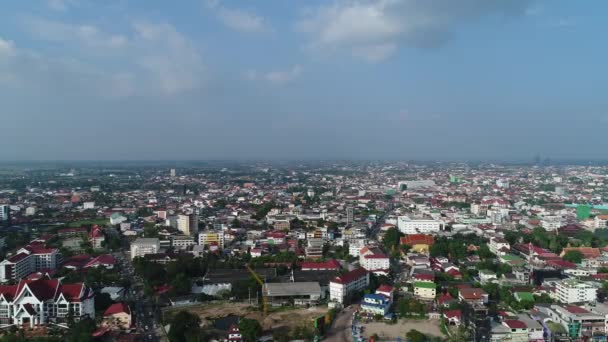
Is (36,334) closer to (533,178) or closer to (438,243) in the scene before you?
(438,243)

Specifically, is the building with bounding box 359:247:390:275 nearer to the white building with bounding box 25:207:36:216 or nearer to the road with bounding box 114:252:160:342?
the road with bounding box 114:252:160:342

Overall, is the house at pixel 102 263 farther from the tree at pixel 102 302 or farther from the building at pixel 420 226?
the building at pixel 420 226

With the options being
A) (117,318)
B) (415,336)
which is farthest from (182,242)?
(415,336)

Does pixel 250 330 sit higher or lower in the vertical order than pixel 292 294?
higher

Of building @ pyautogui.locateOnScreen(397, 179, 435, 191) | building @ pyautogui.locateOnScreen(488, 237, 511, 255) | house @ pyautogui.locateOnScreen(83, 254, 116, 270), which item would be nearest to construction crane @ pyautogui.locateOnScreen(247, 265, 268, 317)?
house @ pyautogui.locateOnScreen(83, 254, 116, 270)

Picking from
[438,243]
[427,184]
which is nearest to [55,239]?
[438,243]

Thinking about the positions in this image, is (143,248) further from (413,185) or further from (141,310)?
(413,185)
